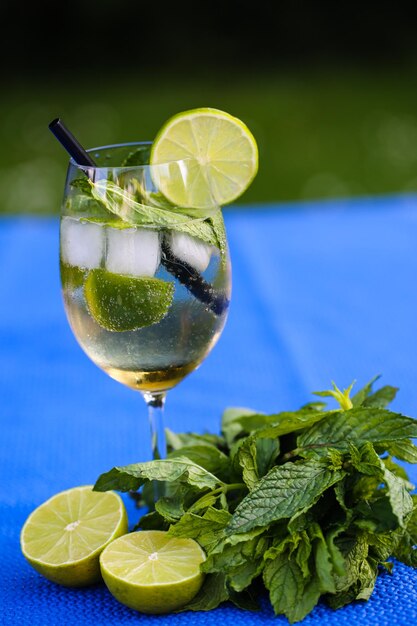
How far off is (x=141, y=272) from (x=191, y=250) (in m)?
0.07

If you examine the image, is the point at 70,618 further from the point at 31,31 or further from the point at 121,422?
the point at 31,31

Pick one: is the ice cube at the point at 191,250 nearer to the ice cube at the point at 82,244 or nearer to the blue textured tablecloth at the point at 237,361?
the ice cube at the point at 82,244

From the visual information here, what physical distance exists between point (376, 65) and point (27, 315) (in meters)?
6.89

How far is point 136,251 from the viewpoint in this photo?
1.27 metres

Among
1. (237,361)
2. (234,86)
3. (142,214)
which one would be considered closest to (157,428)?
(142,214)

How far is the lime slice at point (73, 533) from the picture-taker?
1.25 metres

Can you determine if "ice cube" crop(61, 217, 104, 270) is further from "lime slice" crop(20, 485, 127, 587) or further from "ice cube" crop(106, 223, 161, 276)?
"lime slice" crop(20, 485, 127, 587)

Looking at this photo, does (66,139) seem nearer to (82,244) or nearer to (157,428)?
(82,244)

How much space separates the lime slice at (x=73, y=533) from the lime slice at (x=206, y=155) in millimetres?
429

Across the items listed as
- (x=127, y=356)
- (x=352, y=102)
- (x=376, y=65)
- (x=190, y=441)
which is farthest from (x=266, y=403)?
(x=376, y=65)

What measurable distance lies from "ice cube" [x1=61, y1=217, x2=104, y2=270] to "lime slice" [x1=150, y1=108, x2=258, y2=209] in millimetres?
114

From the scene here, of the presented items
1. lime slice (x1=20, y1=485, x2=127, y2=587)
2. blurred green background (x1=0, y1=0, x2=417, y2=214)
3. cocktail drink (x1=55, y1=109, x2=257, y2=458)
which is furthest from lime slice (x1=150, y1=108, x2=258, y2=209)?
blurred green background (x1=0, y1=0, x2=417, y2=214)

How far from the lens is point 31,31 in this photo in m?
9.48

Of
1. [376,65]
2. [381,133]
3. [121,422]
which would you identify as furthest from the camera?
[376,65]
